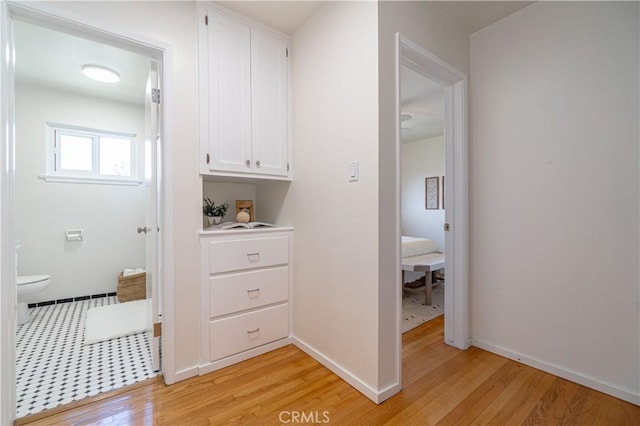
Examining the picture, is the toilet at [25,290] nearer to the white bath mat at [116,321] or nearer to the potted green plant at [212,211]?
the white bath mat at [116,321]

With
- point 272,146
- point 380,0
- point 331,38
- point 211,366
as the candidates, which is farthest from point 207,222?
point 380,0

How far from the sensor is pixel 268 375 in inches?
71.0

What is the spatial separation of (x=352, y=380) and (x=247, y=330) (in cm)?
80

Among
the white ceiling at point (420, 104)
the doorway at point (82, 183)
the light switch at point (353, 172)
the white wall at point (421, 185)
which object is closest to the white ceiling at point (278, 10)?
the white ceiling at point (420, 104)

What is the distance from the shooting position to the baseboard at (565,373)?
1535 millimetres

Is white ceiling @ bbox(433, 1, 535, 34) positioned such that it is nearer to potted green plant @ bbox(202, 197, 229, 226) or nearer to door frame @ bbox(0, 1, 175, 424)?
door frame @ bbox(0, 1, 175, 424)

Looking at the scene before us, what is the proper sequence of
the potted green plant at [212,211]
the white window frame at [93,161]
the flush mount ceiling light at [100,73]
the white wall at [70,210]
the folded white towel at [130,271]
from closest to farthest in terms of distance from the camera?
the potted green plant at [212,211]
the flush mount ceiling light at [100,73]
the white wall at [70,210]
the white window frame at [93,161]
the folded white towel at [130,271]

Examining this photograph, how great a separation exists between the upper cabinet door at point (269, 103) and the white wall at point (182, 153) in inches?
16.1

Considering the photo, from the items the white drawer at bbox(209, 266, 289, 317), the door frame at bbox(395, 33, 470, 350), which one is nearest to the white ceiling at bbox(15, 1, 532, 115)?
the door frame at bbox(395, 33, 470, 350)

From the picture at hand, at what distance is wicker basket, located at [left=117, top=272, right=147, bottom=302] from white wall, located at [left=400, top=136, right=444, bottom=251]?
440 cm

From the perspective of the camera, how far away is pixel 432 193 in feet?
17.9

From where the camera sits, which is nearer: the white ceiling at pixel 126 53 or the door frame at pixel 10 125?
the door frame at pixel 10 125

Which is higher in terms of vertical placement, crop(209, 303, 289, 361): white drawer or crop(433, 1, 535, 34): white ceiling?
crop(433, 1, 535, 34): white ceiling

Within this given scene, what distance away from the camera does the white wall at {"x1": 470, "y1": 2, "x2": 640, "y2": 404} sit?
61.4 inches
